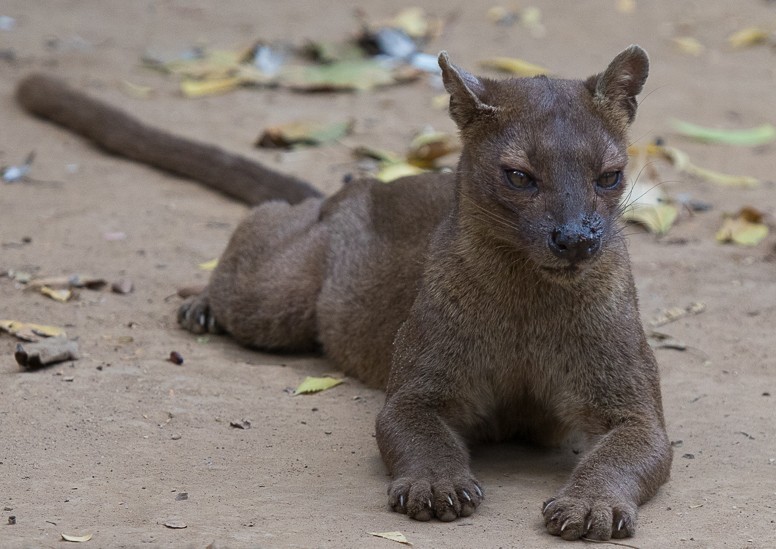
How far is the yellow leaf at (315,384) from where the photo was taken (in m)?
5.66

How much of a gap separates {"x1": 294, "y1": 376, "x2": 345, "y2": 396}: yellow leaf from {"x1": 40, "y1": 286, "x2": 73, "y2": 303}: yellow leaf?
139 centimetres

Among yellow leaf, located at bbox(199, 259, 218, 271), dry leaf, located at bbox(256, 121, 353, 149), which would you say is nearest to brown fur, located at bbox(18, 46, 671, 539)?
yellow leaf, located at bbox(199, 259, 218, 271)

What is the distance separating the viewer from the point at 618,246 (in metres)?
4.88

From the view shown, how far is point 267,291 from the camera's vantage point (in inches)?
254

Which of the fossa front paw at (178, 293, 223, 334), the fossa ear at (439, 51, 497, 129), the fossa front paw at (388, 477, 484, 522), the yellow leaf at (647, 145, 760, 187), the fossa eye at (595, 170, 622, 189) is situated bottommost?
the fossa front paw at (178, 293, 223, 334)

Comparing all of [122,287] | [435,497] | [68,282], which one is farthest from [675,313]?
[68,282]

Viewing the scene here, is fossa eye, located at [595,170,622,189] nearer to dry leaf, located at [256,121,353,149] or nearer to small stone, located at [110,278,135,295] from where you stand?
small stone, located at [110,278,135,295]

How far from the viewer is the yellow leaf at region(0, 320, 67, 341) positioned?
18.9 feet

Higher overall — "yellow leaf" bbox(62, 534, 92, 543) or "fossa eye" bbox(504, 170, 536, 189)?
"fossa eye" bbox(504, 170, 536, 189)

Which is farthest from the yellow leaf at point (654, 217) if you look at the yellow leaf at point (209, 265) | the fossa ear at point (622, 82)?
the fossa ear at point (622, 82)

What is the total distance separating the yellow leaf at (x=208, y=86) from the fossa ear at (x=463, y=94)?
18.4ft

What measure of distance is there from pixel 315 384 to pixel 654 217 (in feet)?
9.96

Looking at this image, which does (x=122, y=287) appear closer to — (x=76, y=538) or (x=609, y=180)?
(x=76, y=538)

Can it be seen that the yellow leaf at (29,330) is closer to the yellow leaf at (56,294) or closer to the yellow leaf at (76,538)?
the yellow leaf at (56,294)
